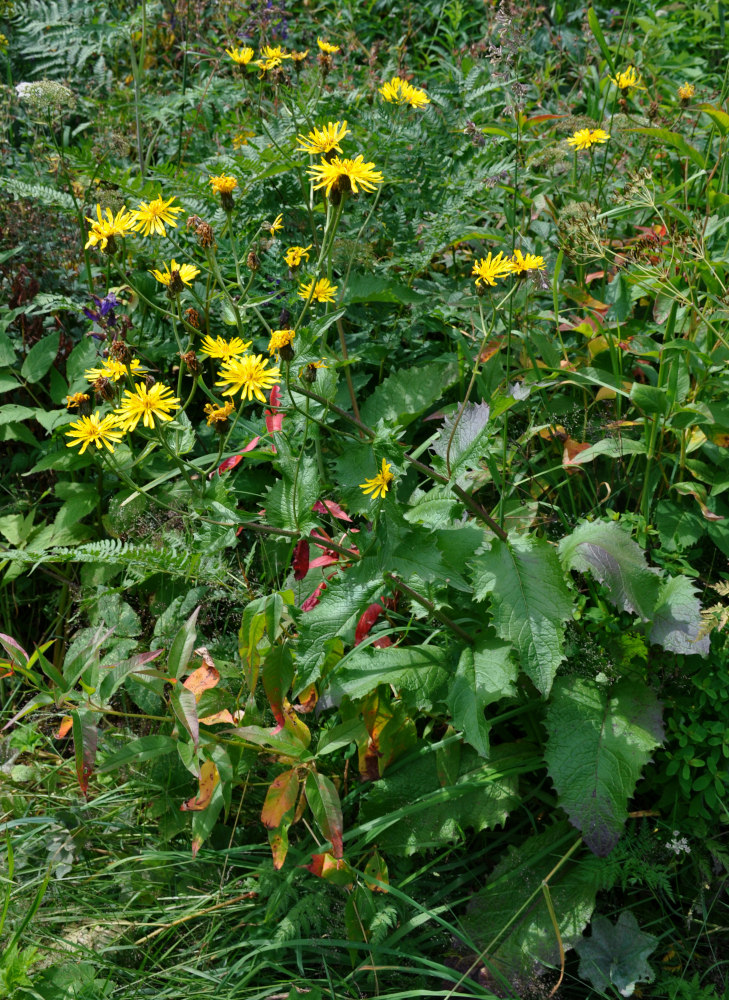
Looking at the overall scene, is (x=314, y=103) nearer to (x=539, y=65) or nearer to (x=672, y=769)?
(x=539, y=65)

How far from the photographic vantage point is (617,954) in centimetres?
165

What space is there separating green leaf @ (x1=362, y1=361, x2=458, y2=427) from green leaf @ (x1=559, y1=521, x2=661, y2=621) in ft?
2.10

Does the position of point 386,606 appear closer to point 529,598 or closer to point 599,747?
point 529,598

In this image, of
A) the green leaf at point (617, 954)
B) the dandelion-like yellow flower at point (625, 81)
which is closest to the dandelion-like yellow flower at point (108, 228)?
the dandelion-like yellow flower at point (625, 81)

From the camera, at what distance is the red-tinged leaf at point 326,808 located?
1619 millimetres

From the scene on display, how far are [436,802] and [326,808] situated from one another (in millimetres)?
242

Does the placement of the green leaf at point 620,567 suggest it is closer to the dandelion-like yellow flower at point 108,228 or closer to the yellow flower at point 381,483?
the yellow flower at point 381,483

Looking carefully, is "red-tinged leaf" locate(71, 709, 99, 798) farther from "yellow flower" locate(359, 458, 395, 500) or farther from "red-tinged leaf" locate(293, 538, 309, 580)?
"yellow flower" locate(359, 458, 395, 500)

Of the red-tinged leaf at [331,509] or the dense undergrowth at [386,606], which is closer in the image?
the dense undergrowth at [386,606]

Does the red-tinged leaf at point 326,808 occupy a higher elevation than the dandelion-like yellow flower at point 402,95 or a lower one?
lower

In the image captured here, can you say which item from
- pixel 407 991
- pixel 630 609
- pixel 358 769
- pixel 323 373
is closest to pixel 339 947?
pixel 407 991

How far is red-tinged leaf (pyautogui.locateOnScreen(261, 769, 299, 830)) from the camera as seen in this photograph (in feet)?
5.46

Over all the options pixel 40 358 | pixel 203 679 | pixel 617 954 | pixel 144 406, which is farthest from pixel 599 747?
pixel 40 358

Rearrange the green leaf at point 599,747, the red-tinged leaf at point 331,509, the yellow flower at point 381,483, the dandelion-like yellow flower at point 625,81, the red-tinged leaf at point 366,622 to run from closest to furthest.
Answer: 1. the yellow flower at point 381,483
2. the green leaf at point 599,747
3. the red-tinged leaf at point 366,622
4. the red-tinged leaf at point 331,509
5. the dandelion-like yellow flower at point 625,81
